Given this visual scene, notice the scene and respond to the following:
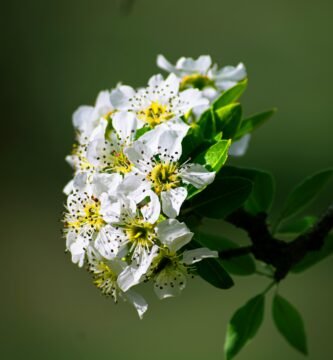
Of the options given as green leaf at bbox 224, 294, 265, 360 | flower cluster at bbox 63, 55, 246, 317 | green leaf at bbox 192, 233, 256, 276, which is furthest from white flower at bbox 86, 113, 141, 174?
green leaf at bbox 224, 294, 265, 360

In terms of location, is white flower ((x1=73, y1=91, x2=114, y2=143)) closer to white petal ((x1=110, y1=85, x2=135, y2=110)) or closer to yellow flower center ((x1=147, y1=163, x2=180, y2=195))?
white petal ((x1=110, y1=85, x2=135, y2=110))

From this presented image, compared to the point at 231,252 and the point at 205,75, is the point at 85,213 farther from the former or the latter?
the point at 205,75

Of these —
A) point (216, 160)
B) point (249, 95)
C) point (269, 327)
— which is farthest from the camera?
point (249, 95)

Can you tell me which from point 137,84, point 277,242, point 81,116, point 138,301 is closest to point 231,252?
point 277,242

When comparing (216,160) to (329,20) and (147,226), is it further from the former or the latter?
(329,20)

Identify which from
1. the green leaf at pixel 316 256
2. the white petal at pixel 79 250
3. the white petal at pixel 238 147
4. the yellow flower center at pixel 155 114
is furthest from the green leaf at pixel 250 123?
the white petal at pixel 79 250

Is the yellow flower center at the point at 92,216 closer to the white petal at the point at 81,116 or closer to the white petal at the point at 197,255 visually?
the white petal at the point at 197,255

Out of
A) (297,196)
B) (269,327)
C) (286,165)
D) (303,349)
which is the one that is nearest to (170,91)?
(297,196)
